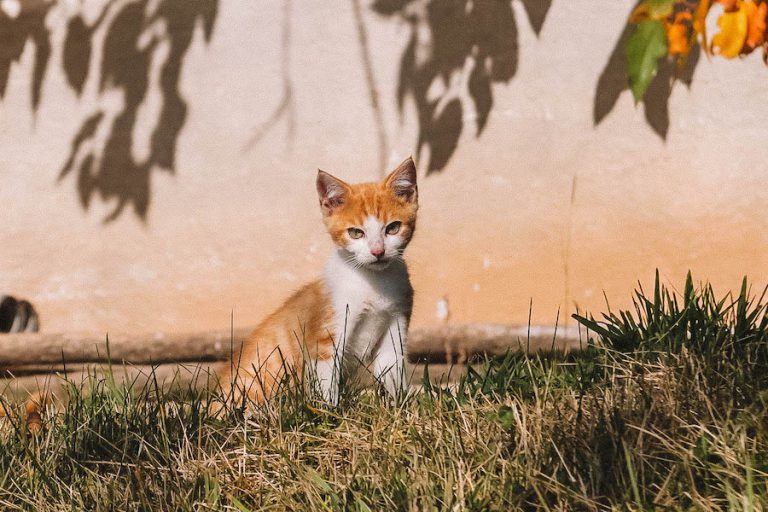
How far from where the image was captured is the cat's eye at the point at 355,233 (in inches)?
126

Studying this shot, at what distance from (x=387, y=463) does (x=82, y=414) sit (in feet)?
2.94

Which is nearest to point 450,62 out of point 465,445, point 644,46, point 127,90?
point 127,90

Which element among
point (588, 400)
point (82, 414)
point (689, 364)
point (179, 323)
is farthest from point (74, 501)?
point (179, 323)

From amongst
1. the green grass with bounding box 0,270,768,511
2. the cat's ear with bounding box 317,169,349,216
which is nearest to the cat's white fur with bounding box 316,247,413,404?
the cat's ear with bounding box 317,169,349,216

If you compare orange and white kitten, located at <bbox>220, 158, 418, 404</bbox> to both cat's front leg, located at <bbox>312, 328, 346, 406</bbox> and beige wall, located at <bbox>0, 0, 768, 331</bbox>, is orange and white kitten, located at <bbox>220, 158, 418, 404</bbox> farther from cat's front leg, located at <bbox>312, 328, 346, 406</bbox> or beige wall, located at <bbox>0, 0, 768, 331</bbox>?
beige wall, located at <bbox>0, 0, 768, 331</bbox>

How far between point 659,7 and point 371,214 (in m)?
1.49

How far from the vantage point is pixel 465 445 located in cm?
239

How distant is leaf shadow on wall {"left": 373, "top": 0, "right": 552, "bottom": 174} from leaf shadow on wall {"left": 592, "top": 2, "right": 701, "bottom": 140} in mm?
452

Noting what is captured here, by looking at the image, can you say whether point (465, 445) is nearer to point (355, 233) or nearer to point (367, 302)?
point (367, 302)

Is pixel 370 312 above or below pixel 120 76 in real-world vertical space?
below

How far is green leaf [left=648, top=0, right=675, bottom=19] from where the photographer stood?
1.84 meters

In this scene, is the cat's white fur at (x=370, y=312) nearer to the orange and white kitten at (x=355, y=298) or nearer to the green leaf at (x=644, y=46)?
the orange and white kitten at (x=355, y=298)

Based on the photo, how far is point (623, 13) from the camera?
467 centimetres

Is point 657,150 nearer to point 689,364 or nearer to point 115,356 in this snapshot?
Result: point 689,364
